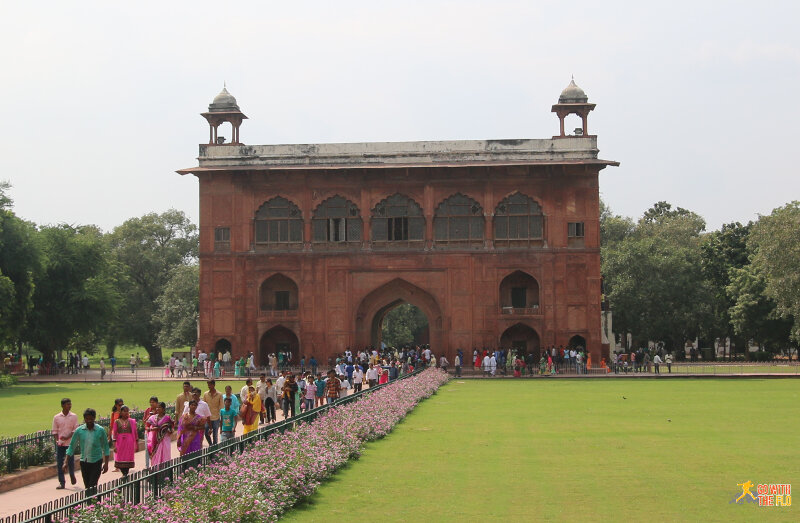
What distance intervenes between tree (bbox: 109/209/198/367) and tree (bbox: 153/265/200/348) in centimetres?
171

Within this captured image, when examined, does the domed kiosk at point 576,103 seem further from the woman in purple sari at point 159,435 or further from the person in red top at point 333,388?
the woman in purple sari at point 159,435

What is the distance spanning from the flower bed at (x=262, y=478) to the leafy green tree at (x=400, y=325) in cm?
4923

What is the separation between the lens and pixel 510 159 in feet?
138

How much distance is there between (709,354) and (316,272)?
106ft

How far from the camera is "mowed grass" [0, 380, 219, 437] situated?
20.3 m

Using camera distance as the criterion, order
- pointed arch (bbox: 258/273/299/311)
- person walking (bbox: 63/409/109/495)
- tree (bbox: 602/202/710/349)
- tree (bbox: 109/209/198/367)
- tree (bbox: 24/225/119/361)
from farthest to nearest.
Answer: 1. tree (bbox: 109/209/198/367)
2. tree (bbox: 602/202/710/349)
3. tree (bbox: 24/225/119/361)
4. pointed arch (bbox: 258/273/299/311)
5. person walking (bbox: 63/409/109/495)

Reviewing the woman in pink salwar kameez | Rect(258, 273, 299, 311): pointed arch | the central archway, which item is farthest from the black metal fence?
Rect(258, 273, 299, 311): pointed arch

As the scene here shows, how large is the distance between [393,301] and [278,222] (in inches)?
231

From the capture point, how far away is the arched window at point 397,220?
1663 inches

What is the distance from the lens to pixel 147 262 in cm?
6831

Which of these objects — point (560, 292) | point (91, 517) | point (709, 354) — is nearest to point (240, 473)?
point (91, 517)

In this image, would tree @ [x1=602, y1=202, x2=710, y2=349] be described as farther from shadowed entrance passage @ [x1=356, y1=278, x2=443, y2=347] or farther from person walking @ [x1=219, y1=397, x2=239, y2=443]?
person walking @ [x1=219, y1=397, x2=239, y2=443]

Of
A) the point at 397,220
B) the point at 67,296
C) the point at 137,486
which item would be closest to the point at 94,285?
the point at 67,296

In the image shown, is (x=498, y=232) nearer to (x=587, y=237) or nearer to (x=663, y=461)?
(x=587, y=237)
